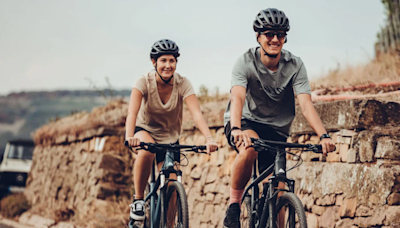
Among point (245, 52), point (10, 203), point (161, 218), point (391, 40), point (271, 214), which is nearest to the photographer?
point (271, 214)

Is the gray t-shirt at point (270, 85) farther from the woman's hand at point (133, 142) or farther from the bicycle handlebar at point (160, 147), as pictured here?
the woman's hand at point (133, 142)

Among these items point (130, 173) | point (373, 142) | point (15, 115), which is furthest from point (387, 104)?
point (15, 115)

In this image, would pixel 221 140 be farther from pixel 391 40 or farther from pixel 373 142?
pixel 391 40

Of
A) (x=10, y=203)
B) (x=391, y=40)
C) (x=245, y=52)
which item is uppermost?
(x=391, y=40)

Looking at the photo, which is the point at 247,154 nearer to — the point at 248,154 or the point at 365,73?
the point at 248,154

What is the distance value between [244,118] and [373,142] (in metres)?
1.76

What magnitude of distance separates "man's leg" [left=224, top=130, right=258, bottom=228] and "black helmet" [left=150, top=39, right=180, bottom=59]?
4.25 ft

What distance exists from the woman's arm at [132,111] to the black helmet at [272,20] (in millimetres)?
1528

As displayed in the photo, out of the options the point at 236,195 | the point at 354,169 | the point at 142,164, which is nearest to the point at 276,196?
the point at 236,195

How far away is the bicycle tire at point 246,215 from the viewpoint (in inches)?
192

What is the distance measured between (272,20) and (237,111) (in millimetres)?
790

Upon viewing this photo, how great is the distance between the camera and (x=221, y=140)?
29.1 ft

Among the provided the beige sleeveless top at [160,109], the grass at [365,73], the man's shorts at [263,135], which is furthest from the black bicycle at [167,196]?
the grass at [365,73]

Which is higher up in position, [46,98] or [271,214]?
[46,98]
